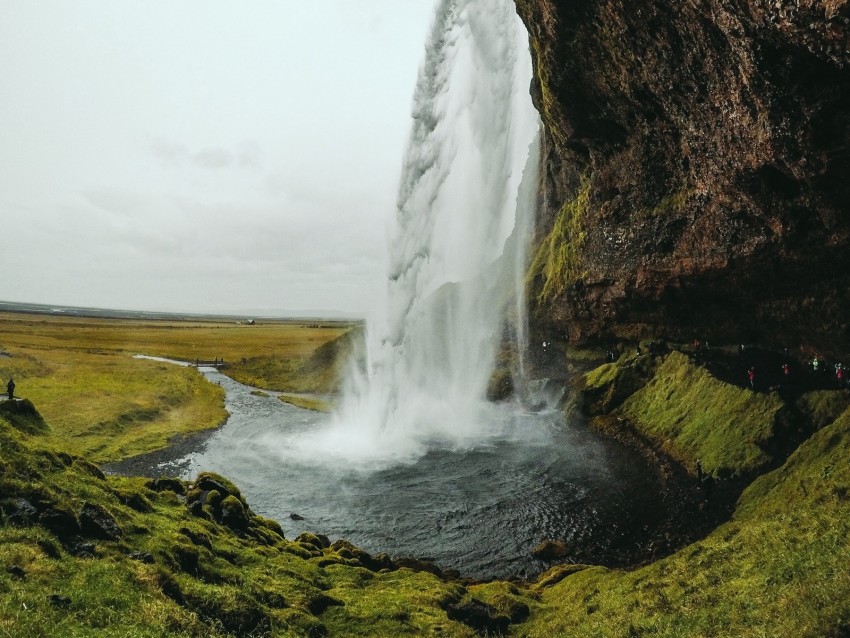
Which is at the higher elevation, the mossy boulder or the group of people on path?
the group of people on path

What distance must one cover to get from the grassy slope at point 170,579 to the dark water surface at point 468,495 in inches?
213

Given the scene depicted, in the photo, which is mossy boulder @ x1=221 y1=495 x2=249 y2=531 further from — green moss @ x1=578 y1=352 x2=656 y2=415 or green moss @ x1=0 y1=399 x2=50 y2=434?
green moss @ x1=578 y1=352 x2=656 y2=415

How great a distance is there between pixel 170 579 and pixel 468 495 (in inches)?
836

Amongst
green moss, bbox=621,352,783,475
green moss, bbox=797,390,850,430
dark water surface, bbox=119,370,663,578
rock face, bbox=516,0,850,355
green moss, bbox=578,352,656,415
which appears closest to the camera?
rock face, bbox=516,0,850,355

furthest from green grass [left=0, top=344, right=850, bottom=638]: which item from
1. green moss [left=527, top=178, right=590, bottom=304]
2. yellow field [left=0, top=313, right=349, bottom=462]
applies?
green moss [left=527, top=178, right=590, bottom=304]

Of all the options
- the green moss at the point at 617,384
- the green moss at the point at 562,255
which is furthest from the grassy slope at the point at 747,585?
the green moss at the point at 562,255

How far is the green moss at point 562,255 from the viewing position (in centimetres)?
5662

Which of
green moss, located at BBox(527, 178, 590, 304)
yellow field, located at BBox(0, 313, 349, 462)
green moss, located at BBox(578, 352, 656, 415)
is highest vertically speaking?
green moss, located at BBox(527, 178, 590, 304)

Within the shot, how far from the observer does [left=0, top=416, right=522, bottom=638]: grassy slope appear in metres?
11.2

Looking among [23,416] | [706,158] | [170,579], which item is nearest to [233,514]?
[170,579]

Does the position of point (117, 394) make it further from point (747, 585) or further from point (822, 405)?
point (822, 405)

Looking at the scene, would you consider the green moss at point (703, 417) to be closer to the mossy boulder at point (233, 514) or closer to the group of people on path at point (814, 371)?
the group of people on path at point (814, 371)

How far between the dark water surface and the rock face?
53.1 ft

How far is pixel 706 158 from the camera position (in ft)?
110
